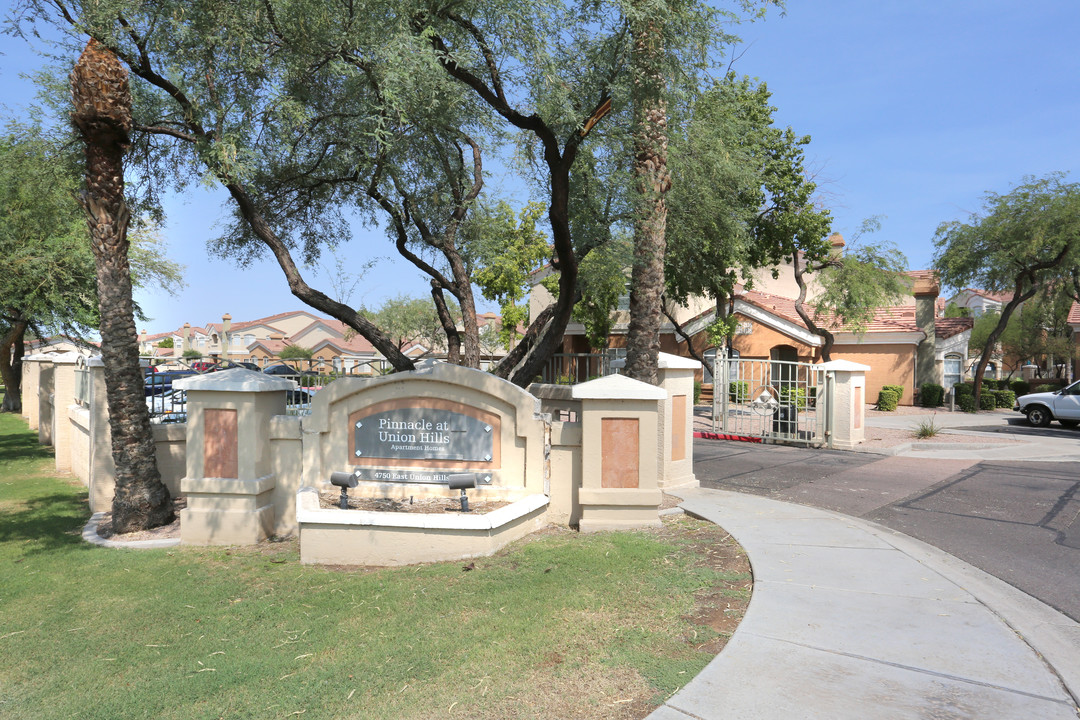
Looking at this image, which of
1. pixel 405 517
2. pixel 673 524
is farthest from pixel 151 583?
pixel 673 524

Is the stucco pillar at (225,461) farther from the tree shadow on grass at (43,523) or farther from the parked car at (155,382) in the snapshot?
the tree shadow on grass at (43,523)

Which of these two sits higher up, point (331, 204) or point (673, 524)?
point (331, 204)

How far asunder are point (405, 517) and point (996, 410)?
27.4m

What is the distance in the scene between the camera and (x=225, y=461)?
8.24 metres

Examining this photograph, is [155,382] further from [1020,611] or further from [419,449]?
[1020,611]

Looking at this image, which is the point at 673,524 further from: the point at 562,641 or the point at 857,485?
the point at 857,485

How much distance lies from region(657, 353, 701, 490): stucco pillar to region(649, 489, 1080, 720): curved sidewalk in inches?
124

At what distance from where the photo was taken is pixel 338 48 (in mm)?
9141

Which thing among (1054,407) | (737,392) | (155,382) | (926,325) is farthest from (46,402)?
(926,325)

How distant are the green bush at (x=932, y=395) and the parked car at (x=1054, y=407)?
240 inches

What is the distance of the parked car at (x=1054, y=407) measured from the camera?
19.9m

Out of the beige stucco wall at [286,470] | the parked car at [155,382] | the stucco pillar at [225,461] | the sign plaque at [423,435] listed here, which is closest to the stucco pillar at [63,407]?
the parked car at [155,382]

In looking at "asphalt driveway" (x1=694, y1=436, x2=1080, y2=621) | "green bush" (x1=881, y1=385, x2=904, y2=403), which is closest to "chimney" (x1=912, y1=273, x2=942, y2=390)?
"green bush" (x1=881, y1=385, x2=904, y2=403)

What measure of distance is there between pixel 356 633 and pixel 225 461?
4.11 meters
